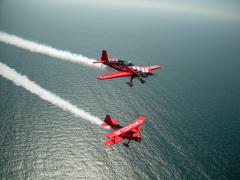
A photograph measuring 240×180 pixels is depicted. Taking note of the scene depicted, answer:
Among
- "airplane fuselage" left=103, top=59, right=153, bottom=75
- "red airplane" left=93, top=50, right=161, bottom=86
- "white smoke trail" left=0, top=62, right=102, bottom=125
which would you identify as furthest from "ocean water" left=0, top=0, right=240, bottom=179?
"red airplane" left=93, top=50, right=161, bottom=86

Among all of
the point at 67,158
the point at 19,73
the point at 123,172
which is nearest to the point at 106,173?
the point at 123,172

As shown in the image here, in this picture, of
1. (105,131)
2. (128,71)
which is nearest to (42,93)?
(105,131)

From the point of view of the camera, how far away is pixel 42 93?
145m

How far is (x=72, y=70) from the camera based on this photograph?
600 ft

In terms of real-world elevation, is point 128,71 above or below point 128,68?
below

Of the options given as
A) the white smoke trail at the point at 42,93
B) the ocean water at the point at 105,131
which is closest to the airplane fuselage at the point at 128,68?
the ocean water at the point at 105,131

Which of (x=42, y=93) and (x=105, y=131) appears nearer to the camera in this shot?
(x=105, y=131)

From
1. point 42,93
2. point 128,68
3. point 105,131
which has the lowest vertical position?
point 105,131

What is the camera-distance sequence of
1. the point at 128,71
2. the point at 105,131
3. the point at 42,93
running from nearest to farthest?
the point at 128,71 < the point at 105,131 < the point at 42,93

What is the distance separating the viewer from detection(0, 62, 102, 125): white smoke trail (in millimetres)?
133000

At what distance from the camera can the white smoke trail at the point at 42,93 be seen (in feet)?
436

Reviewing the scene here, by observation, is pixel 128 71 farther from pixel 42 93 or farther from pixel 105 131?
pixel 42 93

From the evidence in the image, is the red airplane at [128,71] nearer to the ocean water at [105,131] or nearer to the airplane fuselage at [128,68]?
the airplane fuselage at [128,68]

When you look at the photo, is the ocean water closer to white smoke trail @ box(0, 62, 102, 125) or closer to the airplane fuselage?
white smoke trail @ box(0, 62, 102, 125)
